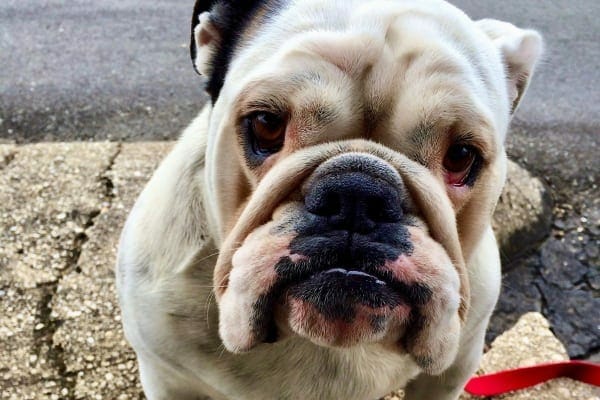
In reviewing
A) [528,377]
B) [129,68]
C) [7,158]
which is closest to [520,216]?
[528,377]

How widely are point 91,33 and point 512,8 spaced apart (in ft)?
8.45

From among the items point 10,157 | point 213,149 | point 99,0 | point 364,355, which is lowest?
point 99,0

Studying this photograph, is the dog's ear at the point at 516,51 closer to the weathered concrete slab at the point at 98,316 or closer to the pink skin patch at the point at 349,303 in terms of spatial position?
the pink skin patch at the point at 349,303

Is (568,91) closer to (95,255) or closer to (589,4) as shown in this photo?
(589,4)

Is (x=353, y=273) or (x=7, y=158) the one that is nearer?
(x=353, y=273)

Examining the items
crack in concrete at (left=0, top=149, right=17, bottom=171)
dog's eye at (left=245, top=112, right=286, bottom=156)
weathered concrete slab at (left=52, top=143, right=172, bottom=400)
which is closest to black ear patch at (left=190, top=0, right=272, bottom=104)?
dog's eye at (left=245, top=112, right=286, bottom=156)

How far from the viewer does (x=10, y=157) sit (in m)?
2.67

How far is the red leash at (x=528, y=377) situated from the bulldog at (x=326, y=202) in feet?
1.66

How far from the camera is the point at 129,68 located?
3666 millimetres

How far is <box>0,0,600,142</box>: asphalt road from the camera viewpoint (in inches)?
122

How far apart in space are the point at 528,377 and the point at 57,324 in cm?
135

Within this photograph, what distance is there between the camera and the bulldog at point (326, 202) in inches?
42.6

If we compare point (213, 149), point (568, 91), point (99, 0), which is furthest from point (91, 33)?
point (213, 149)

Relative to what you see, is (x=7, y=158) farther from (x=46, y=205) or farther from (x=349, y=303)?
(x=349, y=303)
